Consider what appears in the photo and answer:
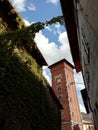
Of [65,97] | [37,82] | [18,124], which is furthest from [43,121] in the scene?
[65,97]

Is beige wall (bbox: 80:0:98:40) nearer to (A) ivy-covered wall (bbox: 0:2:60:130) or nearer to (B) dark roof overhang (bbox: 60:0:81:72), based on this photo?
(A) ivy-covered wall (bbox: 0:2:60:130)

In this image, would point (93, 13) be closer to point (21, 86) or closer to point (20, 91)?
point (20, 91)

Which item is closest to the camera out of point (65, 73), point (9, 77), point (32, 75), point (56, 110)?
point (9, 77)

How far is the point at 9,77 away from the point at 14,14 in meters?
3.40

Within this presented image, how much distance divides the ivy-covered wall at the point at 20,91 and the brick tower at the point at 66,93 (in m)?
35.8

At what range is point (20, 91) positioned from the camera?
383 inches

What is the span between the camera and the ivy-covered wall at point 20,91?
332 inches

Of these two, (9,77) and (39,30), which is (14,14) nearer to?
(39,30)

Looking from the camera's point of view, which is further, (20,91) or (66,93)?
(66,93)

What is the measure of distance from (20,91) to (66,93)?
1662 inches

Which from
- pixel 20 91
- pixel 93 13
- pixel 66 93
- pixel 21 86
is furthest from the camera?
pixel 66 93

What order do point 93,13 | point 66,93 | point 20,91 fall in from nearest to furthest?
point 93,13, point 20,91, point 66,93

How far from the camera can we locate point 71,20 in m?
10.6

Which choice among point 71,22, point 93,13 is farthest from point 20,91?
point 93,13
